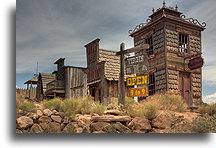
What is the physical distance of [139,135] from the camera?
5305 millimetres

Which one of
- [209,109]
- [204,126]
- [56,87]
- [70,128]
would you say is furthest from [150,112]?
[56,87]

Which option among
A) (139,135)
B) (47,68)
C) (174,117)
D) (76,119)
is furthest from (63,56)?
(174,117)

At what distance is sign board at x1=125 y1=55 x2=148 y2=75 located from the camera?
6125 millimetres

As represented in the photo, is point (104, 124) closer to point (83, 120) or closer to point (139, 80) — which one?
point (83, 120)

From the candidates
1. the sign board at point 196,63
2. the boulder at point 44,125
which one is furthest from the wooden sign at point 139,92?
the boulder at point 44,125

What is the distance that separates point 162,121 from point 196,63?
8.63 ft

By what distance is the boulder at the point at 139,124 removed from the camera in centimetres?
543

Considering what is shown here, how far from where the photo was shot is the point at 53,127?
5.64 metres

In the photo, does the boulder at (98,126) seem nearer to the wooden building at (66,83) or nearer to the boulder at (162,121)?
the boulder at (162,121)

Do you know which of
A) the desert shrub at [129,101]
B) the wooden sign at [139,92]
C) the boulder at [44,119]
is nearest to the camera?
the boulder at [44,119]

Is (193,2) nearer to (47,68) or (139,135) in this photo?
(139,135)

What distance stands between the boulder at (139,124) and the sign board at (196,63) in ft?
8.39

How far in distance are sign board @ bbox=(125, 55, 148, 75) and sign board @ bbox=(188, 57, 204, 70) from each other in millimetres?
1788

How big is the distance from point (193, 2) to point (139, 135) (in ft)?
12.2
